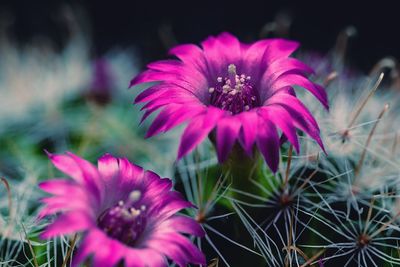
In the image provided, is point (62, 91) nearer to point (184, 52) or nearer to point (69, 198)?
point (184, 52)

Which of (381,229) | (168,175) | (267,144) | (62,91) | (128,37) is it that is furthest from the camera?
(128,37)

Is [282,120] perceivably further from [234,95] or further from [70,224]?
[70,224]

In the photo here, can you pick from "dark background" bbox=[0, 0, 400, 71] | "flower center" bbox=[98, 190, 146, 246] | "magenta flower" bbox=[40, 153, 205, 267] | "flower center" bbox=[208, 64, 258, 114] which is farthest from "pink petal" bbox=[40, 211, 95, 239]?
"dark background" bbox=[0, 0, 400, 71]

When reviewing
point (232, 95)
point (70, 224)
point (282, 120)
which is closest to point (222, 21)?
point (232, 95)

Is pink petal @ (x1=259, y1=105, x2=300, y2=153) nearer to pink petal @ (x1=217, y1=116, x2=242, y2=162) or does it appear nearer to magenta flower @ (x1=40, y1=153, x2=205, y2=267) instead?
pink petal @ (x1=217, y1=116, x2=242, y2=162)

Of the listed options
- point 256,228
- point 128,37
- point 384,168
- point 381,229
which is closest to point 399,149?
point 384,168

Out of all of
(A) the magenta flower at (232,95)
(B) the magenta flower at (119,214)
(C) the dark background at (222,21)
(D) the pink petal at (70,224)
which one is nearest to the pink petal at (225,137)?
(A) the magenta flower at (232,95)
